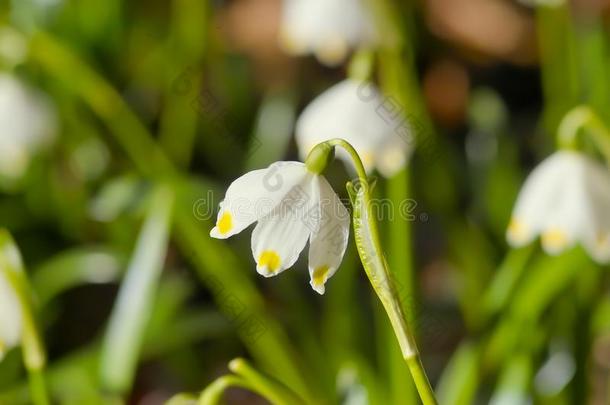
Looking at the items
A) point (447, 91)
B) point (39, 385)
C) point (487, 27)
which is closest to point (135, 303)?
point (39, 385)

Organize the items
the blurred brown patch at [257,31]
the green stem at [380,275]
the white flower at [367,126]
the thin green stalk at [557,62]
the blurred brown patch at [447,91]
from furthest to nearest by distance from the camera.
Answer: the blurred brown patch at [257,31] → the blurred brown patch at [447,91] → the thin green stalk at [557,62] → the white flower at [367,126] → the green stem at [380,275]

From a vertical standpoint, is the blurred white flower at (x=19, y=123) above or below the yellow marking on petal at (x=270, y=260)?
above

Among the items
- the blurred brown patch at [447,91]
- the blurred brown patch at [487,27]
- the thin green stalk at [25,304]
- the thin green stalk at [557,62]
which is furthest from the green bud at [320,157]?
the blurred brown patch at [487,27]

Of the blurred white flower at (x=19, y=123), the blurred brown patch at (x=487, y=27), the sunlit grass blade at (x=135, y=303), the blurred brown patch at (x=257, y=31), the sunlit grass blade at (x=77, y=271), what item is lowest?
the sunlit grass blade at (x=135, y=303)

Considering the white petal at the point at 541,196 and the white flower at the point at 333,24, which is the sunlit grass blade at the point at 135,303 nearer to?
the white flower at the point at 333,24

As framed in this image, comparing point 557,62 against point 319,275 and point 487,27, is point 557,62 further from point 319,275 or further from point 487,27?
point 319,275

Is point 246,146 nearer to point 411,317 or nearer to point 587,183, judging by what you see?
point 411,317
